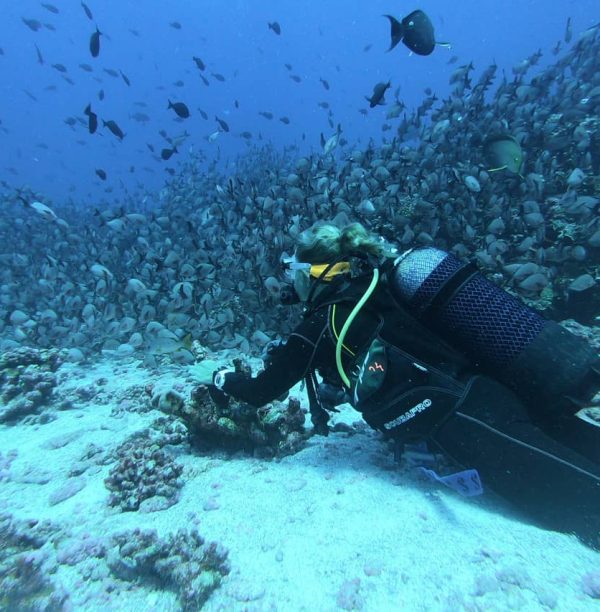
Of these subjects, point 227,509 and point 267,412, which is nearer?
point 227,509

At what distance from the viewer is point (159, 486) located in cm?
362

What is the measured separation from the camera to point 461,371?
9.71 ft

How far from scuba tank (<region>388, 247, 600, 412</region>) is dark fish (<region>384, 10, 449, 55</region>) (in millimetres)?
5032

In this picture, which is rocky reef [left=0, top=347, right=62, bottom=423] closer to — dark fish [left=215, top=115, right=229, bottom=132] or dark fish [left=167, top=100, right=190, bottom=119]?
dark fish [left=167, top=100, right=190, bottom=119]

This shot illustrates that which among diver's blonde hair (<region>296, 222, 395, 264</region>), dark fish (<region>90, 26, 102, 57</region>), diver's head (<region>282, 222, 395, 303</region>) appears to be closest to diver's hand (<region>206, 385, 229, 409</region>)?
diver's head (<region>282, 222, 395, 303</region>)

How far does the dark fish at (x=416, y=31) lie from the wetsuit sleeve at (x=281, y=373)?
5.57m

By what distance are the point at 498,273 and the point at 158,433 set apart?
573cm

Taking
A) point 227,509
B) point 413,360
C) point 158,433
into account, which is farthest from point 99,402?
point 413,360

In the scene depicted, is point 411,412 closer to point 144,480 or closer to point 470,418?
point 470,418

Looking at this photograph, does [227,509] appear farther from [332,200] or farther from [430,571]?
[332,200]

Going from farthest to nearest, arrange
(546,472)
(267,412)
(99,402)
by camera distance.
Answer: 1. (99,402)
2. (267,412)
3. (546,472)

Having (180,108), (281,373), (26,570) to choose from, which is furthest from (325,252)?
(180,108)

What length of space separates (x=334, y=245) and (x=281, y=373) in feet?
3.62

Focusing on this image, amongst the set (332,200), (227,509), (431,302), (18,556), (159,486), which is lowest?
(18,556)
